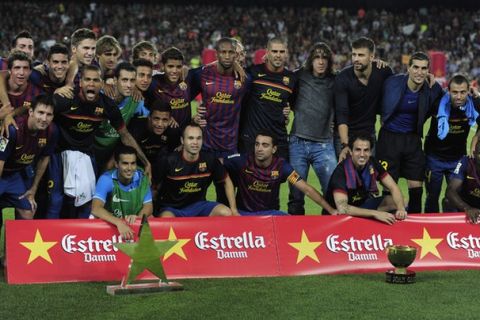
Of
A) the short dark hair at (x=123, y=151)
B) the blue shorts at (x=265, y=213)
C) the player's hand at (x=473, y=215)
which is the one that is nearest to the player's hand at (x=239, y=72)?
the blue shorts at (x=265, y=213)

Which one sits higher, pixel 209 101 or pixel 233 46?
pixel 233 46

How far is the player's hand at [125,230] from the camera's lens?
23.7ft

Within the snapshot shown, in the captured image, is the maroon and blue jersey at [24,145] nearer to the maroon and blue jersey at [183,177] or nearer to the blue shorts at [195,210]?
the maroon and blue jersey at [183,177]

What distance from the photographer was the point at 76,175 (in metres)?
7.95

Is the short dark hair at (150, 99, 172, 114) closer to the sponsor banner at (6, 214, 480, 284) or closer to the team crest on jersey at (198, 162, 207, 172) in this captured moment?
the team crest on jersey at (198, 162, 207, 172)

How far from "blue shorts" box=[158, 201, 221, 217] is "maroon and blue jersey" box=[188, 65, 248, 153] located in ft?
2.99

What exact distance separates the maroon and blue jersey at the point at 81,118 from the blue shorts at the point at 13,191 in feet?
1.67

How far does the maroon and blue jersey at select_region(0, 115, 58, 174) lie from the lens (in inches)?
298

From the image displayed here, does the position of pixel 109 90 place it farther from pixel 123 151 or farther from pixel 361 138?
pixel 361 138

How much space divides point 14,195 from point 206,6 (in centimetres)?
3864

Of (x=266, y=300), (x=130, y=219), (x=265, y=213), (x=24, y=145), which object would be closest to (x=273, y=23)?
(x=265, y=213)

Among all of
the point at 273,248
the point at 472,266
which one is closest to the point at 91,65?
the point at 273,248

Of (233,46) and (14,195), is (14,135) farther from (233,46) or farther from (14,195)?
(233,46)

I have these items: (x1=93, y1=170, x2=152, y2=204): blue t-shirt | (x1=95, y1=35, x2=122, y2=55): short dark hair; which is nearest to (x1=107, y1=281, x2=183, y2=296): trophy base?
(x1=93, y1=170, x2=152, y2=204): blue t-shirt
